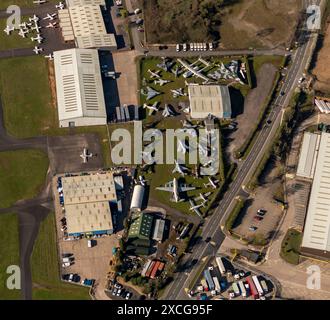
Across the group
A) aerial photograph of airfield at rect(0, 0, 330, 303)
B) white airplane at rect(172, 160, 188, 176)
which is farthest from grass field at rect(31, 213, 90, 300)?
white airplane at rect(172, 160, 188, 176)

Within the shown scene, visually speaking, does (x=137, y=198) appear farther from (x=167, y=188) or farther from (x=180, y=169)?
(x=180, y=169)

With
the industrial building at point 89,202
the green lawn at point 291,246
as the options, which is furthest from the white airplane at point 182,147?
the green lawn at point 291,246

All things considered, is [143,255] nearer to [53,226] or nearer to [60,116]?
[53,226]

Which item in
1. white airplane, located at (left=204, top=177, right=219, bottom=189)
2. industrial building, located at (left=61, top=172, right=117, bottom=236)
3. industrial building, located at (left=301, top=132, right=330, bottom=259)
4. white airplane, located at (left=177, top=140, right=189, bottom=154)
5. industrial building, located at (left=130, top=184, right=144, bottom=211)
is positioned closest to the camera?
industrial building, located at (left=301, top=132, right=330, bottom=259)

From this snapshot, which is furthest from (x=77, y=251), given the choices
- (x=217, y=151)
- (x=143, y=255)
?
(x=217, y=151)

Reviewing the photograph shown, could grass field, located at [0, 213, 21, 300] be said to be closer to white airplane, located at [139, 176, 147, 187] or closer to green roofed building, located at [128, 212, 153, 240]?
green roofed building, located at [128, 212, 153, 240]

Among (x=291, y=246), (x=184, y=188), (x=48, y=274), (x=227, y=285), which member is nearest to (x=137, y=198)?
(x=184, y=188)
